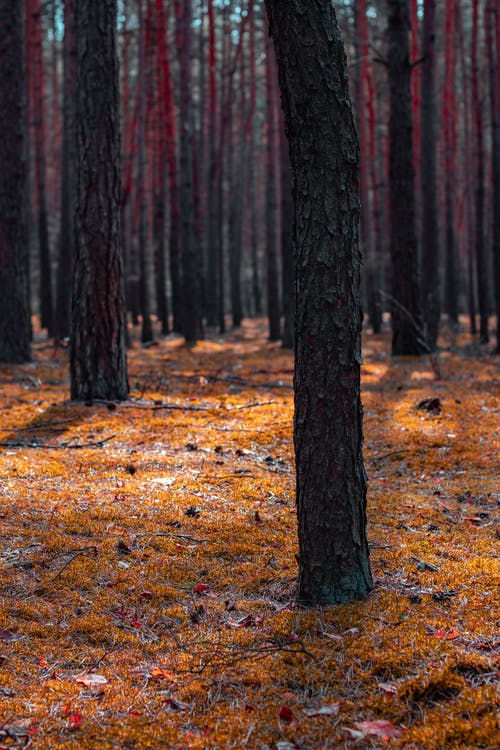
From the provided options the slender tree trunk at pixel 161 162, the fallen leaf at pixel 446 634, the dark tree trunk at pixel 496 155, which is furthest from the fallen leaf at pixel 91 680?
the slender tree trunk at pixel 161 162

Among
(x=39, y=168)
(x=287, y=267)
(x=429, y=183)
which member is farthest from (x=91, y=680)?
(x=39, y=168)

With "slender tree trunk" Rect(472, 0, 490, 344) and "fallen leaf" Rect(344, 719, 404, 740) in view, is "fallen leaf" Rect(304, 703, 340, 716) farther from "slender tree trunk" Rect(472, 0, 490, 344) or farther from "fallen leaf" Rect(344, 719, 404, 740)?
"slender tree trunk" Rect(472, 0, 490, 344)

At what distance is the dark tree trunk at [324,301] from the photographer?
355 cm

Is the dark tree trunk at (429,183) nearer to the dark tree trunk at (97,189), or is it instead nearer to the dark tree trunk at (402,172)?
the dark tree trunk at (402,172)

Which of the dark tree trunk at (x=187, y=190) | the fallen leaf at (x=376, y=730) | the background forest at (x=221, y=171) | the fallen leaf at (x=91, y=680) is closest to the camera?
the fallen leaf at (x=376, y=730)

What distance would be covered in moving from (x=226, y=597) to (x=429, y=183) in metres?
13.1

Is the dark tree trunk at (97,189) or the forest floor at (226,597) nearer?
the forest floor at (226,597)

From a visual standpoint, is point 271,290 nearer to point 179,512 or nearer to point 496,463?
point 496,463

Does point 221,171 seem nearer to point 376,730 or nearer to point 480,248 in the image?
point 480,248

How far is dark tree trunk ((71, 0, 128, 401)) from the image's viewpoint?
852 cm

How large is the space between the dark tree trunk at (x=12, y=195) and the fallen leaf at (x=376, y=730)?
407 inches

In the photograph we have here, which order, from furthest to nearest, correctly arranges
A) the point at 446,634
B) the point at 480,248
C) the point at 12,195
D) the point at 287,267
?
the point at 480,248 < the point at 287,267 < the point at 12,195 < the point at 446,634

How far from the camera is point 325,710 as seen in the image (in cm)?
297

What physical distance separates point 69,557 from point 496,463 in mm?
3889
